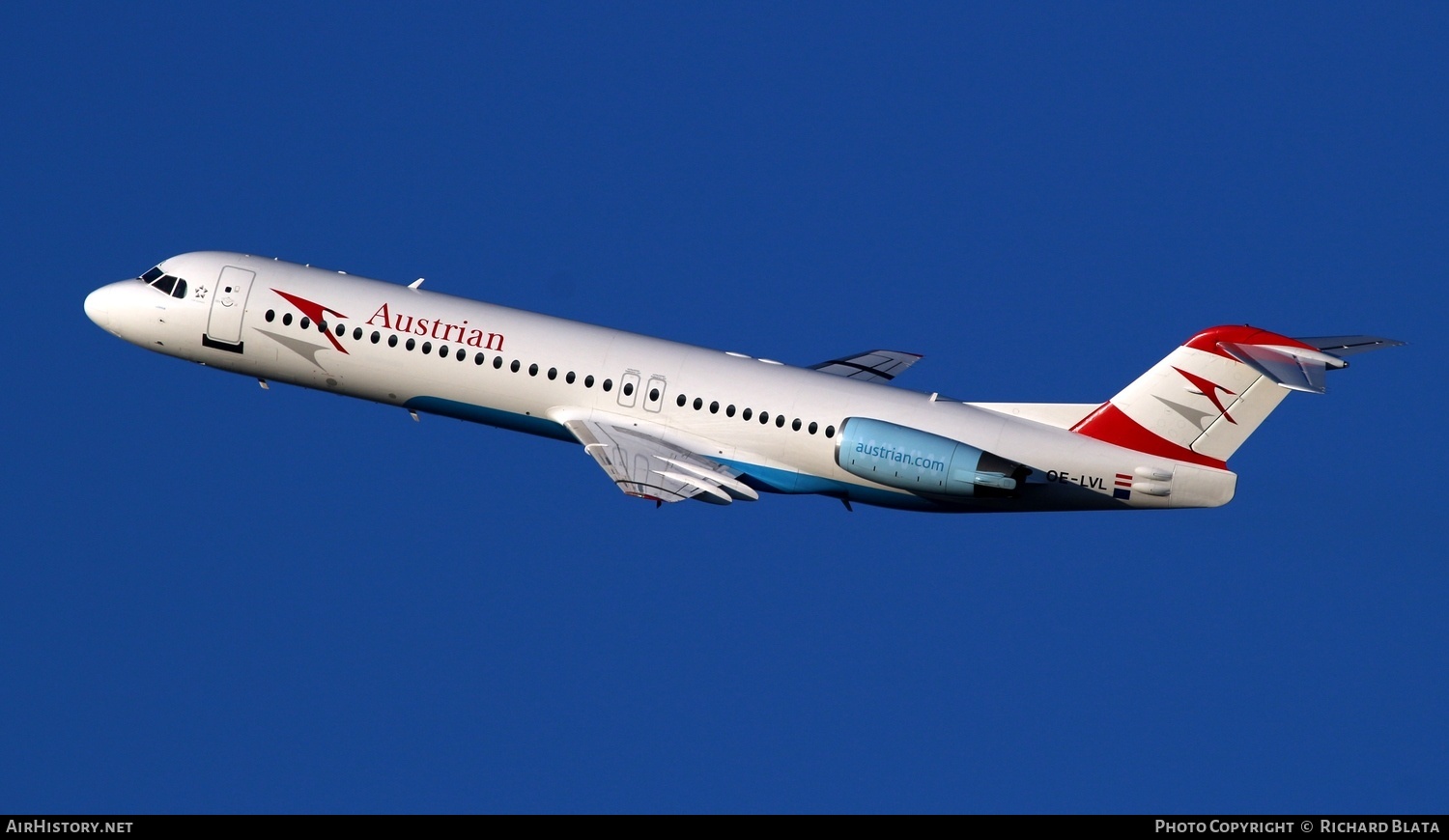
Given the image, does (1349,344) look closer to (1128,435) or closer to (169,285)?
(1128,435)

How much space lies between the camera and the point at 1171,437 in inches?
1790

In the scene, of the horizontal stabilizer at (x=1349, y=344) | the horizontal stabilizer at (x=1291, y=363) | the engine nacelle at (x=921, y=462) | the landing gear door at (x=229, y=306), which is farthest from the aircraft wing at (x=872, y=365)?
the landing gear door at (x=229, y=306)

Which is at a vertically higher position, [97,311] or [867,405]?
[97,311]

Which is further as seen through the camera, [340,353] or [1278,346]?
[340,353]

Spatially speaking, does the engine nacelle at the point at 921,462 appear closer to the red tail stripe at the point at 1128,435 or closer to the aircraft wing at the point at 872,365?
the red tail stripe at the point at 1128,435

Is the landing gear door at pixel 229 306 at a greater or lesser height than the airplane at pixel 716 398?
greater

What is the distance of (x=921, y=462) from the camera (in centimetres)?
4488

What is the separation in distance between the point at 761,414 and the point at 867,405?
2321 mm

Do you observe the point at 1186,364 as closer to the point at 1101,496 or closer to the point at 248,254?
the point at 1101,496

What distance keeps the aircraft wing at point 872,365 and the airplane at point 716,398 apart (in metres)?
2.79

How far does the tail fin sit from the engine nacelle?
2.82 m

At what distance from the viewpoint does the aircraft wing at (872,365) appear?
166ft

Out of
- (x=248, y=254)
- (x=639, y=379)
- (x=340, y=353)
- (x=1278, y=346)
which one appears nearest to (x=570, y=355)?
(x=639, y=379)

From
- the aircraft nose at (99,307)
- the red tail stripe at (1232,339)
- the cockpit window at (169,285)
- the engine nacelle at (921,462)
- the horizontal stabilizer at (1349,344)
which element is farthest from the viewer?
the aircraft nose at (99,307)
